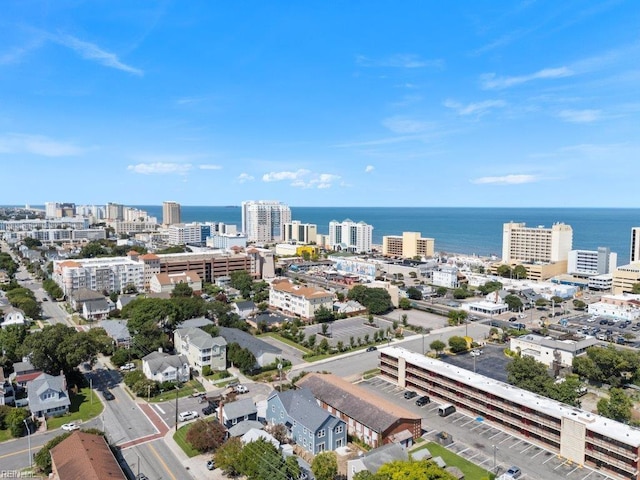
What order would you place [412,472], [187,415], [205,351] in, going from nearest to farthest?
[412,472] < [187,415] < [205,351]

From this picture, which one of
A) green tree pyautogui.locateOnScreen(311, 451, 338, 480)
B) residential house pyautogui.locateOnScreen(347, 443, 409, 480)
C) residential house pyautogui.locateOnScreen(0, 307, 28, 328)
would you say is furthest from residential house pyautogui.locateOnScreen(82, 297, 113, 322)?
residential house pyautogui.locateOnScreen(347, 443, 409, 480)

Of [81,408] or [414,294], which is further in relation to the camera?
[414,294]

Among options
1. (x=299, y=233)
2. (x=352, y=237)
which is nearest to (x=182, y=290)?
(x=352, y=237)

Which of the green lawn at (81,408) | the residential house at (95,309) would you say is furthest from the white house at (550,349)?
the residential house at (95,309)

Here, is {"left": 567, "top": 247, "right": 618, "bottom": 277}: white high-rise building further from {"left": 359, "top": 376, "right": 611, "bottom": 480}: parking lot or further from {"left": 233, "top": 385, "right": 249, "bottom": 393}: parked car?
{"left": 233, "top": 385, "right": 249, "bottom": 393}: parked car

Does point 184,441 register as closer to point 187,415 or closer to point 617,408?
point 187,415

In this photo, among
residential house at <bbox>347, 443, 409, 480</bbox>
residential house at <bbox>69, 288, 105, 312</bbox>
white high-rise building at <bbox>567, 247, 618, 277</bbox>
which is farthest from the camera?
white high-rise building at <bbox>567, 247, 618, 277</bbox>

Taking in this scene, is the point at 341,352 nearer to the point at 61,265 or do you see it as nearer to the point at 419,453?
the point at 419,453
